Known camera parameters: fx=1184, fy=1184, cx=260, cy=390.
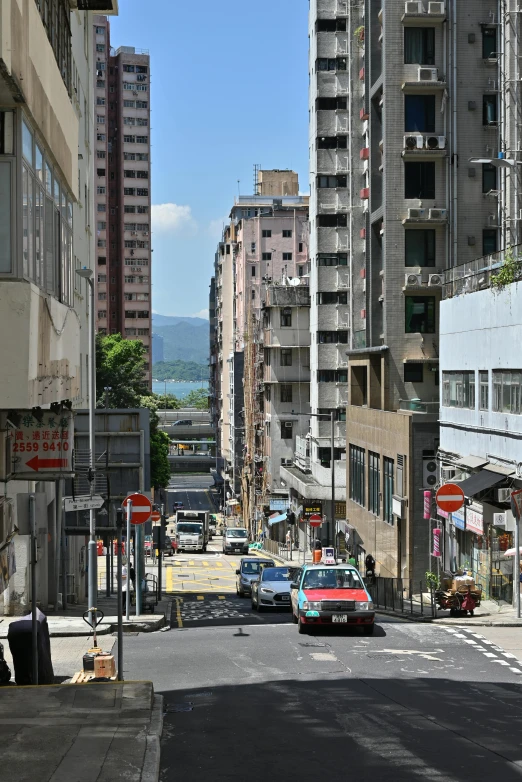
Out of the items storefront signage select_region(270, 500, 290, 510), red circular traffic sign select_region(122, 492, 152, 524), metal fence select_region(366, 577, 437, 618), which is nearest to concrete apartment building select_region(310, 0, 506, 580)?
metal fence select_region(366, 577, 437, 618)

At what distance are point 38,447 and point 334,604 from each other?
11.6 meters

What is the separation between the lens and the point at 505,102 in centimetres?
4356

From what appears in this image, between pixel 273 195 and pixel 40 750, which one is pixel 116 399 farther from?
pixel 40 750

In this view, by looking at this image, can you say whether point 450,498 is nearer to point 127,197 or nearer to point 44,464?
point 44,464

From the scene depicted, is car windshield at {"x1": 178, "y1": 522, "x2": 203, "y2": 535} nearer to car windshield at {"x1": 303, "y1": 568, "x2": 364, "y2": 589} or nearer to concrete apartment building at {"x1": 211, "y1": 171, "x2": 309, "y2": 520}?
concrete apartment building at {"x1": 211, "y1": 171, "x2": 309, "y2": 520}

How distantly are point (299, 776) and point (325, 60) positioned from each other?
68.9m

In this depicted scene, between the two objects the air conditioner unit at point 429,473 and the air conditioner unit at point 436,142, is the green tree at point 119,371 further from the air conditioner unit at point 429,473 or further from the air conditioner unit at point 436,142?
the air conditioner unit at point 429,473

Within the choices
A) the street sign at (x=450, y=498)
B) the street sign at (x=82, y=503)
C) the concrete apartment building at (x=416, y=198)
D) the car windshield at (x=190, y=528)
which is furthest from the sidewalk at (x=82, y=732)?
the car windshield at (x=190, y=528)

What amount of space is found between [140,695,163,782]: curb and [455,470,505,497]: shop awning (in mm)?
18949

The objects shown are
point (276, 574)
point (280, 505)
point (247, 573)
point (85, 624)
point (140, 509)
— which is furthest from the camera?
point (280, 505)

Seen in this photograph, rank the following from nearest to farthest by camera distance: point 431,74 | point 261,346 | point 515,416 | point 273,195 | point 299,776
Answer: point 299,776
point 515,416
point 431,74
point 261,346
point 273,195

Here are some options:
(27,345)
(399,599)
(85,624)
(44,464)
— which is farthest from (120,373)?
(27,345)

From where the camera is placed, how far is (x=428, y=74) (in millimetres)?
47969

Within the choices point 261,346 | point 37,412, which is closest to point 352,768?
point 37,412
